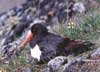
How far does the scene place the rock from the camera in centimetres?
569

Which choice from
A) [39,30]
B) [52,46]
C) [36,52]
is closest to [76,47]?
[52,46]

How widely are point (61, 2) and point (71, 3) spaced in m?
0.56

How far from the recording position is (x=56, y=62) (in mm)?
5781

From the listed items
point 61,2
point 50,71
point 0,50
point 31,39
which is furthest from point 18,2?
point 50,71

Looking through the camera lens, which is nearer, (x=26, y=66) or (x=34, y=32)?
(x=26, y=66)

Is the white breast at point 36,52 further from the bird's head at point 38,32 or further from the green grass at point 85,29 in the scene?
the green grass at point 85,29

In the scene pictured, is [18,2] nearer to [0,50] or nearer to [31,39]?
[0,50]

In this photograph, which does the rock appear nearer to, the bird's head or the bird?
the bird

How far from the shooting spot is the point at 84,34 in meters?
7.01

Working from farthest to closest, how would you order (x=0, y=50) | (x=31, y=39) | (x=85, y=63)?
1. (x=0, y=50)
2. (x=31, y=39)
3. (x=85, y=63)

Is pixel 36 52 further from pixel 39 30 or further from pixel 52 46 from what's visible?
pixel 39 30

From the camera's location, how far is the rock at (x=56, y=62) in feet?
18.7

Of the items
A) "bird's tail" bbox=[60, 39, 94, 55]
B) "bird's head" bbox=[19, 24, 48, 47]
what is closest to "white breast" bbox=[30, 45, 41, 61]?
"bird's head" bbox=[19, 24, 48, 47]

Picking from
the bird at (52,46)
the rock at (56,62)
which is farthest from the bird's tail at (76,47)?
the rock at (56,62)
